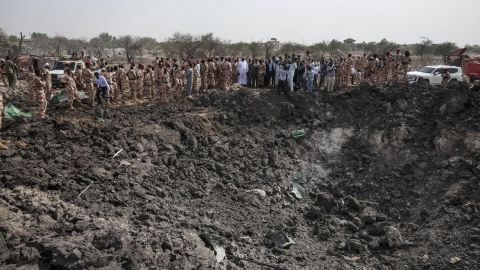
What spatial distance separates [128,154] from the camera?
10.7 metres

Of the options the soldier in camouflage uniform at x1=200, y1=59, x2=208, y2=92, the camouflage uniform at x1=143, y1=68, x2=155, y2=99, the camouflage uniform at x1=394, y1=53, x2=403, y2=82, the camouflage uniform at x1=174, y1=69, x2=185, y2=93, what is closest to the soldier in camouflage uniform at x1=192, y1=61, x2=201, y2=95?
the soldier in camouflage uniform at x1=200, y1=59, x2=208, y2=92

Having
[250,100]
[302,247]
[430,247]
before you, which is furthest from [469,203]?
[250,100]

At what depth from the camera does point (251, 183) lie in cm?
1165

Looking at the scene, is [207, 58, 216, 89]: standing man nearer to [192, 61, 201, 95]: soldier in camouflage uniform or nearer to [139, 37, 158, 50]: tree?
[192, 61, 201, 95]: soldier in camouflage uniform

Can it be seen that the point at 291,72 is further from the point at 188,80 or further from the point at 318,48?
the point at 318,48

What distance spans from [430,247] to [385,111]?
652 cm

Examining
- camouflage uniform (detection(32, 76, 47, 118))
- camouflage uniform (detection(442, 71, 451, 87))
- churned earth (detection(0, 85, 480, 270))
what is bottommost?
churned earth (detection(0, 85, 480, 270))

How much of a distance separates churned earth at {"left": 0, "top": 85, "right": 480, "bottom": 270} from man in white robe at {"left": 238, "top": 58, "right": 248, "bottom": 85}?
6.81 ft

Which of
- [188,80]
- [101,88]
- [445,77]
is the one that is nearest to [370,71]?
[445,77]

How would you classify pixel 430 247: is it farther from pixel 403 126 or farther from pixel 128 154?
pixel 128 154

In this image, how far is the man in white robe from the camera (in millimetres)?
17391

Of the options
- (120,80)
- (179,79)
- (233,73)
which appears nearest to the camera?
(120,80)

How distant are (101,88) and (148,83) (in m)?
1.84

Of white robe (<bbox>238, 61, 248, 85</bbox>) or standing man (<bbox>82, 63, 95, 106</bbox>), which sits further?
white robe (<bbox>238, 61, 248, 85</bbox>)
